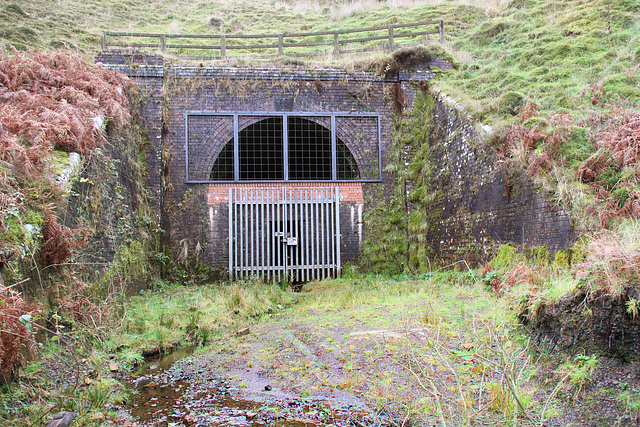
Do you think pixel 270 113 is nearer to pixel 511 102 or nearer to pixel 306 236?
pixel 306 236

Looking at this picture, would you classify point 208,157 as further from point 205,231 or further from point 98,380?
point 98,380

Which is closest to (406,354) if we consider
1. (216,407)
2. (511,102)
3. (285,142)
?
(216,407)

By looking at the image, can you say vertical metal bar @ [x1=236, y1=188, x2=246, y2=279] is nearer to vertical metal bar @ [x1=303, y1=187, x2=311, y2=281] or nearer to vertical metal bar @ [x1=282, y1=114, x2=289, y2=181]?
vertical metal bar @ [x1=282, y1=114, x2=289, y2=181]

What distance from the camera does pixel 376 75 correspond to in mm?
12117

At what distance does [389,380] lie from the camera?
421 centimetres

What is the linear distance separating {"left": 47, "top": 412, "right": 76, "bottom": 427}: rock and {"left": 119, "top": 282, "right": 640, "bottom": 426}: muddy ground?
508 millimetres

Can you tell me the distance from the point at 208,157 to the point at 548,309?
356 inches

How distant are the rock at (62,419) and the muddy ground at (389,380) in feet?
1.67

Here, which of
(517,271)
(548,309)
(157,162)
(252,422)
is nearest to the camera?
(252,422)

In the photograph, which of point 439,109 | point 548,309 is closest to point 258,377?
point 548,309

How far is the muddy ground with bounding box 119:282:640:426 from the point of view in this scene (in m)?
3.24

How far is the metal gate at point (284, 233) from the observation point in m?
11.1

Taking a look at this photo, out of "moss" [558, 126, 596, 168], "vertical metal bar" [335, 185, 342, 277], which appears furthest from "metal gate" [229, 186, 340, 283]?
"moss" [558, 126, 596, 168]

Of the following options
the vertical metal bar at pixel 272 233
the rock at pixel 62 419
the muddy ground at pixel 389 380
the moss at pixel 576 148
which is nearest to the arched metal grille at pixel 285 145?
the vertical metal bar at pixel 272 233
